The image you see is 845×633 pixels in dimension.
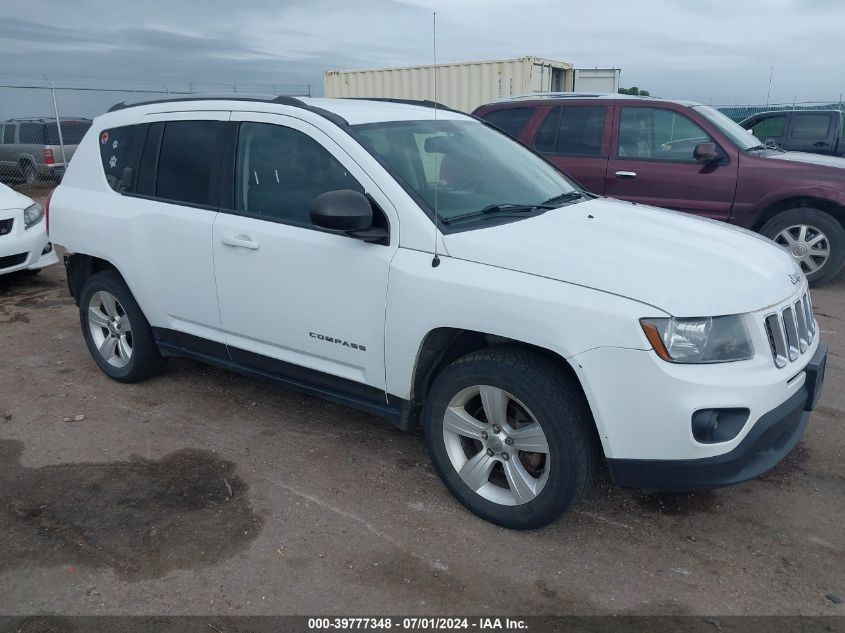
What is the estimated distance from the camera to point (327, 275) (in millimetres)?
A: 3482

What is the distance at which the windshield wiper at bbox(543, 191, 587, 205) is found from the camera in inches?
154

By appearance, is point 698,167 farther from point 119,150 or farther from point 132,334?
point 132,334

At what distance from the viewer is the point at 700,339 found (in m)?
2.74

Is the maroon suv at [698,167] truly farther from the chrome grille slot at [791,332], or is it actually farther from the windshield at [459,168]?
the chrome grille slot at [791,332]


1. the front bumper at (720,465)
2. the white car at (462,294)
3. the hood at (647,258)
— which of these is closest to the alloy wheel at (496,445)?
the white car at (462,294)

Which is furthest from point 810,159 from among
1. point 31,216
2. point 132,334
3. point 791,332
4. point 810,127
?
point 31,216

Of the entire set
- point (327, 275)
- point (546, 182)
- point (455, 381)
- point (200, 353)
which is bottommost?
point (200, 353)

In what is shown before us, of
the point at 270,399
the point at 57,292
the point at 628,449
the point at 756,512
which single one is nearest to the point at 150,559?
the point at 270,399

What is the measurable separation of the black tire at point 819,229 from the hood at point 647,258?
4.17 m

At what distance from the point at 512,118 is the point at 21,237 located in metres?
5.32

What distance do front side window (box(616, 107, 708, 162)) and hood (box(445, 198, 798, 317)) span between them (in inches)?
167

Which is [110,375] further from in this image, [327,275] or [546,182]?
A: [546,182]

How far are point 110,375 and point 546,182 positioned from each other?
10.4 feet

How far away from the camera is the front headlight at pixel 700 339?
2.70 meters
